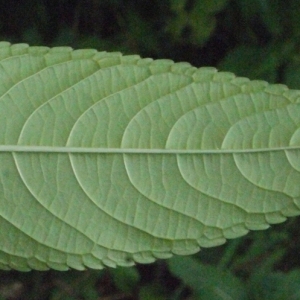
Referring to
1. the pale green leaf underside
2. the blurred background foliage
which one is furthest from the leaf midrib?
the blurred background foliage

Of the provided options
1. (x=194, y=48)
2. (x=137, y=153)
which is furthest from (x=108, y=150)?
(x=194, y=48)

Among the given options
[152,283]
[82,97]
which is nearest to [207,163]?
[82,97]

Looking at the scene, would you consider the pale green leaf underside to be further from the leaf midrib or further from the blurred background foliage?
the blurred background foliage

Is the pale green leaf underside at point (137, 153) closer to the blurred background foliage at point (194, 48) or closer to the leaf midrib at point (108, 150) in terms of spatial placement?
the leaf midrib at point (108, 150)

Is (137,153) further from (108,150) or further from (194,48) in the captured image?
(194,48)

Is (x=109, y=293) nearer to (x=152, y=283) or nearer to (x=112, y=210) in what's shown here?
(x=152, y=283)
